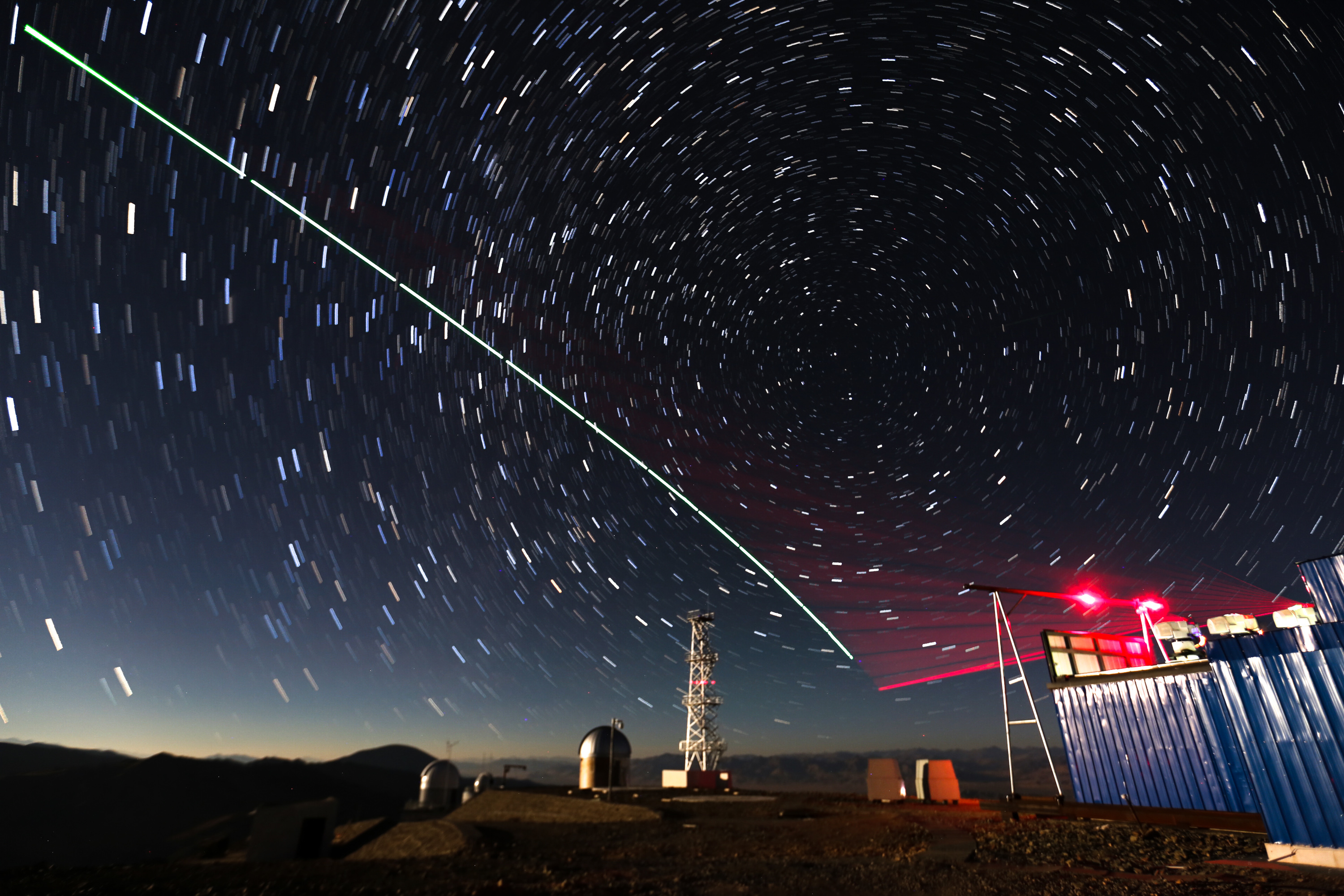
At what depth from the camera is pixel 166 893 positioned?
8.82 meters

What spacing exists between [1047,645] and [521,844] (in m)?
19.4

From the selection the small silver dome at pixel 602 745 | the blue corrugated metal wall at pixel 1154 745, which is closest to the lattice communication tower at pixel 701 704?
the small silver dome at pixel 602 745

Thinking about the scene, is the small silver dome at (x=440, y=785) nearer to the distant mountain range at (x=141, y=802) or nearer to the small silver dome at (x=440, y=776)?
the small silver dome at (x=440, y=776)

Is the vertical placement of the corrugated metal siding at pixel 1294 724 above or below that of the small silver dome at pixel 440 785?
above

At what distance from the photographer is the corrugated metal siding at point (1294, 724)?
375 inches

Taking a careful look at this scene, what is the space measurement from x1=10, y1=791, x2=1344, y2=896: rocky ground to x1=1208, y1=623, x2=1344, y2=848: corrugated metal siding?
97 centimetres

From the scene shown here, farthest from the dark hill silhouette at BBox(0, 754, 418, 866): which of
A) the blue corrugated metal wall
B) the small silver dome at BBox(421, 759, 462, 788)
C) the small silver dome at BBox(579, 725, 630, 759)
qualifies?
the blue corrugated metal wall

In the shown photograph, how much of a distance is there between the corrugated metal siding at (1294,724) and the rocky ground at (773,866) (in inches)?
38.1

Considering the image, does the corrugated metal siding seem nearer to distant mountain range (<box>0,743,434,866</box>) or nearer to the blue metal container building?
the blue metal container building

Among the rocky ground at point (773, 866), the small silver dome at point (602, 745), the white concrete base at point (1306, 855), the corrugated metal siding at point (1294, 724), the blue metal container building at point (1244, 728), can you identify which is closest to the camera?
the rocky ground at point (773, 866)

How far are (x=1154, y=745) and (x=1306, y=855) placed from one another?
9.03m

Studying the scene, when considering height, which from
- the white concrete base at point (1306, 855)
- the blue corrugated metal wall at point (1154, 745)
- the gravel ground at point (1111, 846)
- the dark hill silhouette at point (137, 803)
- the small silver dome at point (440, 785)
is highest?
the blue corrugated metal wall at point (1154, 745)

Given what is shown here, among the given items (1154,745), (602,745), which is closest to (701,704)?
(602,745)

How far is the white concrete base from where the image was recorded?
926cm
